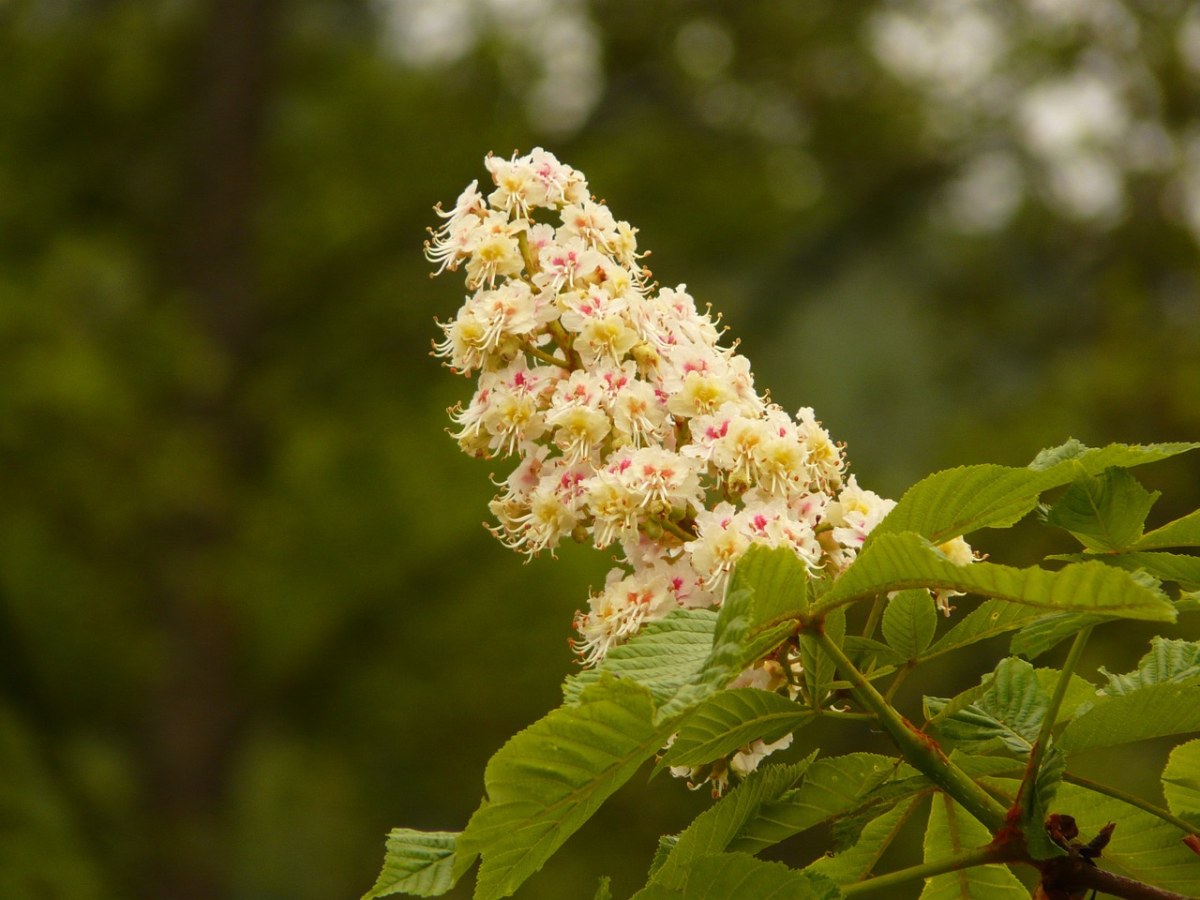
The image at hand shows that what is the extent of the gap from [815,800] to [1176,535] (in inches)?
17.2

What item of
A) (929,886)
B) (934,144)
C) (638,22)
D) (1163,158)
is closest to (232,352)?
(638,22)

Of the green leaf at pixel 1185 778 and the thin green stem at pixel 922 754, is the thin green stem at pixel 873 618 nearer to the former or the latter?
the thin green stem at pixel 922 754

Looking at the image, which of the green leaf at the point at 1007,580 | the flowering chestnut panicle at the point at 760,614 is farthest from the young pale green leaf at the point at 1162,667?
the green leaf at the point at 1007,580

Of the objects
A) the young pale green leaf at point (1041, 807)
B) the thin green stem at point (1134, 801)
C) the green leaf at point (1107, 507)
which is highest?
the green leaf at point (1107, 507)

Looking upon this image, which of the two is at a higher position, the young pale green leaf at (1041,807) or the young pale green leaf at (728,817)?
the young pale green leaf at (728,817)

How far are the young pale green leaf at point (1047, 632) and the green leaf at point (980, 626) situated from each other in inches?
0.6

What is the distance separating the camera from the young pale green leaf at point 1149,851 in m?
→ 1.59

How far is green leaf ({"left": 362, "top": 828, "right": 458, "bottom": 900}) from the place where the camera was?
151 cm

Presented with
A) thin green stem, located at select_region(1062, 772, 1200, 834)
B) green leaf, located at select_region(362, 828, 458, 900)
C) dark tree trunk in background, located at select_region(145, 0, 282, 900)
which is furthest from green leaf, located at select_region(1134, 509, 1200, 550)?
dark tree trunk in background, located at select_region(145, 0, 282, 900)

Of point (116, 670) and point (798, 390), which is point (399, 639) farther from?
point (798, 390)

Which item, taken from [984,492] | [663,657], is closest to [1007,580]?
[984,492]

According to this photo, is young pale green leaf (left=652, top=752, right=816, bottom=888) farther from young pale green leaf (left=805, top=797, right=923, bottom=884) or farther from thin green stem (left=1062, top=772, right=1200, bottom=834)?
thin green stem (left=1062, top=772, right=1200, bottom=834)

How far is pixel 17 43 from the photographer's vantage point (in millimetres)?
10977

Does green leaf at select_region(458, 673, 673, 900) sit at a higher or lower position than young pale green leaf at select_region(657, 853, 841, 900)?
higher
